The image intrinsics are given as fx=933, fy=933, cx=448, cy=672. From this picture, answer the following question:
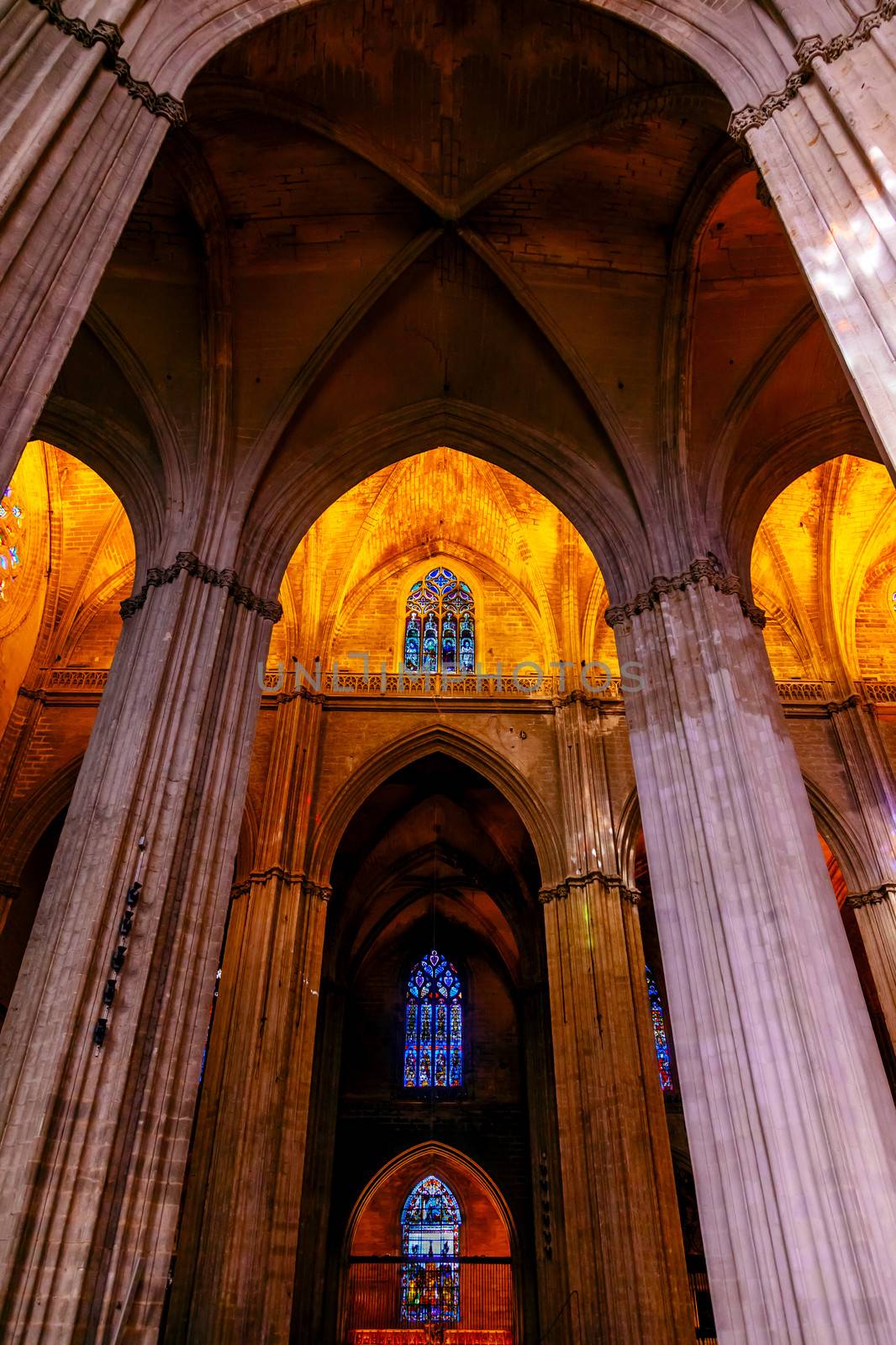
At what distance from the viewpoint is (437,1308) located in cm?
1997

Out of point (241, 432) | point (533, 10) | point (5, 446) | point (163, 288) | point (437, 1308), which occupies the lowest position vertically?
point (437, 1308)

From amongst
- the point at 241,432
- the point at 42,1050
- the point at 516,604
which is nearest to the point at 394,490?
the point at 516,604

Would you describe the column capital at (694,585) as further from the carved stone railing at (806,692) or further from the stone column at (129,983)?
the carved stone railing at (806,692)

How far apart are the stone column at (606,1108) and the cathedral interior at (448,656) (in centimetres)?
6

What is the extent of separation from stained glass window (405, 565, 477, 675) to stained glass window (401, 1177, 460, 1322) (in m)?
12.4

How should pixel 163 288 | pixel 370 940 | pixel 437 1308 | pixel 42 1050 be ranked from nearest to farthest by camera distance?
pixel 42 1050
pixel 163 288
pixel 437 1308
pixel 370 940

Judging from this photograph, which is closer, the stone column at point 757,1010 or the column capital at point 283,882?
the stone column at point 757,1010

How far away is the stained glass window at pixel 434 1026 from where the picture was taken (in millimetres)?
22248

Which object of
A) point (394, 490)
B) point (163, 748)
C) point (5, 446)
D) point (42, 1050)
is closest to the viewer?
point (5, 446)

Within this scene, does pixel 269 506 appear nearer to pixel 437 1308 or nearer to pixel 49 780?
pixel 49 780

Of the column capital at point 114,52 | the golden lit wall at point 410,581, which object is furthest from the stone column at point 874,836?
the column capital at point 114,52

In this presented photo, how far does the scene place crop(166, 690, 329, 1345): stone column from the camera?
11.5 meters

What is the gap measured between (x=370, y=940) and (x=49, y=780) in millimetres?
10372

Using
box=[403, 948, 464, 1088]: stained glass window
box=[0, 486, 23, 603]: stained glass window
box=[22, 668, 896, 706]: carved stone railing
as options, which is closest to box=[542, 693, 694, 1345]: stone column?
box=[22, 668, 896, 706]: carved stone railing
